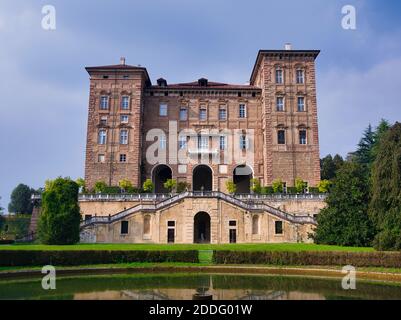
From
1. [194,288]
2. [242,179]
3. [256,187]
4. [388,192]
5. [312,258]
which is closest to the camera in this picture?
[194,288]

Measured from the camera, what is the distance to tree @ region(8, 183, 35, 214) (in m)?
86.4

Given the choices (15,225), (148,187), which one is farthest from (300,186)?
(15,225)

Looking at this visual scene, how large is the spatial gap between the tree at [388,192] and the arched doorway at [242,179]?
24.8 metres

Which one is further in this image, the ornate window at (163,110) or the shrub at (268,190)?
the ornate window at (163,110)

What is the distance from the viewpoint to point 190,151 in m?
50.1

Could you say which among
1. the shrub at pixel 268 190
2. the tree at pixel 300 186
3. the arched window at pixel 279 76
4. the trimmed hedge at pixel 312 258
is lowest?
the trimmed hedge at pixel 312 258

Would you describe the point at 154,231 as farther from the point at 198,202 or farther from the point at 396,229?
the point at 396,229

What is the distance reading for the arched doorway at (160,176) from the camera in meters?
51.3

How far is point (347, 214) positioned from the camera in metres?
30.6

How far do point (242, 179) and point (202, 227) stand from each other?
1159 centimetres

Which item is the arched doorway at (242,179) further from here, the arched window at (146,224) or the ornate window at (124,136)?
the arched window at (146,224)

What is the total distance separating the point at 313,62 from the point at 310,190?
17.5 metres

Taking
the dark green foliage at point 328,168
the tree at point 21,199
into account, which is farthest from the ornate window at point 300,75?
the tree at point 21,199

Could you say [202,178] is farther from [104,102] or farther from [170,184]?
[104,102]
